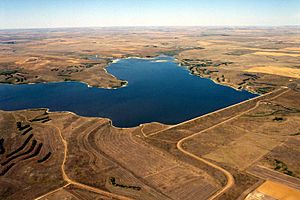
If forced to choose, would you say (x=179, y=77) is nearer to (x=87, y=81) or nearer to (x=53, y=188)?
(x=87, y=81)

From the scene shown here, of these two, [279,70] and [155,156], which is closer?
[155,156]

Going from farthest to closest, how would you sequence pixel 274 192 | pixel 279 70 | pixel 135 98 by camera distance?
pixel 279 70 → pixel 135 98 → pixel 274 192

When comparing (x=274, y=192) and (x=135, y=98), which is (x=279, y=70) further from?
(x=274, y=192)

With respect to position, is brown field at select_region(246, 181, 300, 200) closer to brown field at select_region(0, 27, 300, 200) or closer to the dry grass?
brown field at select_region(0, 27, 300, 200)

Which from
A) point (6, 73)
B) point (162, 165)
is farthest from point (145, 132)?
point (6, 73)

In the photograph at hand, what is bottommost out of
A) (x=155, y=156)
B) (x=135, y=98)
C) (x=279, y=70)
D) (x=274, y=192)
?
(x=274, y=192)

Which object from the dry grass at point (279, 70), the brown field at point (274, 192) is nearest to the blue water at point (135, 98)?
the brown field at point (274, 192)

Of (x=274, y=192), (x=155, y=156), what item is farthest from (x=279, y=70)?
(x=274, y=192)

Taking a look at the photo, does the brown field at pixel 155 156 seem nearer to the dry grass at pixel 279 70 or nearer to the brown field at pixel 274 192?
the brown field at pixel 274 192
